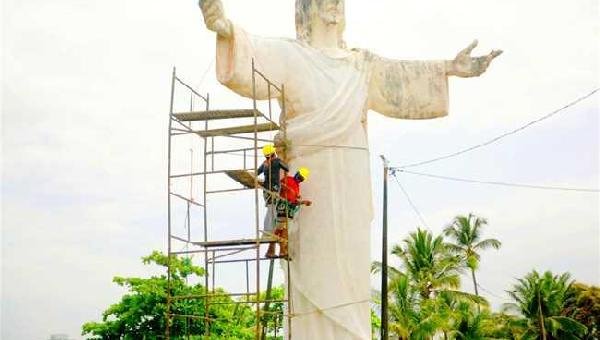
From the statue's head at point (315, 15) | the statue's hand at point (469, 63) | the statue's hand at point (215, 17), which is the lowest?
the statue's hand at point (469, 63)

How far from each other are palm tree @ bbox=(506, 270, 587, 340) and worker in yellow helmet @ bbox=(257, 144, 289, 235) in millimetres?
24933

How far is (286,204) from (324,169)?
0.51 metres

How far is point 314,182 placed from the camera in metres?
7.10

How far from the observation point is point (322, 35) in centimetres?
760

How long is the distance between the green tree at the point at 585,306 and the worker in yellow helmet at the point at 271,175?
84.4 ft

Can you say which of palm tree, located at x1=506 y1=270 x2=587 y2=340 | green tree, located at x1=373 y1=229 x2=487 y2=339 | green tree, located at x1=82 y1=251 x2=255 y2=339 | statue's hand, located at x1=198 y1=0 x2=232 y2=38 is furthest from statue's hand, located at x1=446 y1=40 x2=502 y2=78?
palm tree, located at x1=506 y1=270 x2=587 y2=340

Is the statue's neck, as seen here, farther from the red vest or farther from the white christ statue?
the red vest

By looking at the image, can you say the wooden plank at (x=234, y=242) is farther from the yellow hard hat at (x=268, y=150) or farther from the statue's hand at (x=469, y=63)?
the statue's hand at (x=469, y=63)

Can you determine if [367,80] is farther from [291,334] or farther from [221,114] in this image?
[291,334]

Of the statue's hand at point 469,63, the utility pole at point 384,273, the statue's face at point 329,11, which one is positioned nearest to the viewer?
the statue's face at point 329,11

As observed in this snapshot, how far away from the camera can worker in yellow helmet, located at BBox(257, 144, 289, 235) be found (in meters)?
6.89

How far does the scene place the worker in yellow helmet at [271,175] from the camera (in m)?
6.89

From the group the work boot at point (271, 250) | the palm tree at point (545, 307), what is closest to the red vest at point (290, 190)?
the work boot at point (271, 250)

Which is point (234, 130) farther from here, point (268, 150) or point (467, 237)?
point (467, 237)
